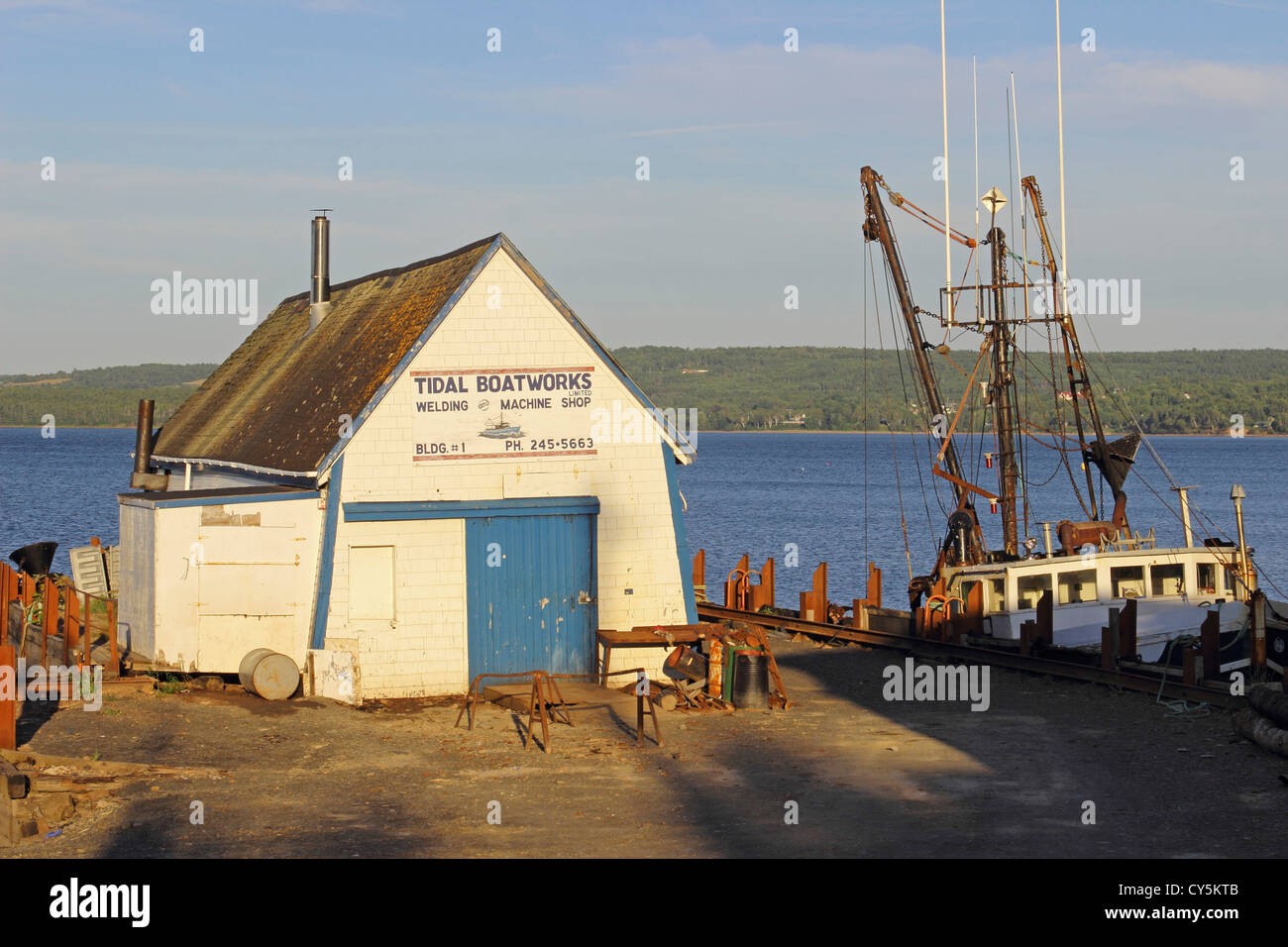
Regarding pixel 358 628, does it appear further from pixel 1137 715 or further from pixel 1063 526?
pixel 1063 526

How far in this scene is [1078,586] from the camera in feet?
82.6

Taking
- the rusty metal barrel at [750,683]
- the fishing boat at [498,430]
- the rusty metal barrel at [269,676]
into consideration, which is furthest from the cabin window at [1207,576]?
the rusty metal barrel at [269,676]

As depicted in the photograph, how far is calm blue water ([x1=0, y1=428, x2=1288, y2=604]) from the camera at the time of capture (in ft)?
216

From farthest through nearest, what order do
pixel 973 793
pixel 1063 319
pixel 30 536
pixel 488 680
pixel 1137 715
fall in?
1. pixel 30 536
2. pixel 1063 319
3. pixel 488 680
4. pixel 1137 715
5. pixel 973 793

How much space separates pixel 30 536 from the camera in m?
68.2

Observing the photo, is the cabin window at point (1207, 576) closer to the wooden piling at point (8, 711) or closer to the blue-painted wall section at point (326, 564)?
the blue-painted wall section at point (326, 564)

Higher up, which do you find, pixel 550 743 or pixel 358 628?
pixel 358 628

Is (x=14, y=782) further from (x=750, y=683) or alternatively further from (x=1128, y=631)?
(x=1128, y=631)

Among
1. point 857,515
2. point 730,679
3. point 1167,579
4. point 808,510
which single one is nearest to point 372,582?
point 730,679

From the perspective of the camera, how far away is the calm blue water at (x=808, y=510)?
65.9 meters

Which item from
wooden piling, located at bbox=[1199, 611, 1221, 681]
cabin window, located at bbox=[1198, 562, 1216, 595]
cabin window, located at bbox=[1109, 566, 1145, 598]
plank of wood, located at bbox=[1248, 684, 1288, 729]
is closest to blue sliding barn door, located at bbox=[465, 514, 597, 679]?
wooden piling, located at bbox=[1199, 611, 1221, 681]

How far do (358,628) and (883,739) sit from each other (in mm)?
7336
